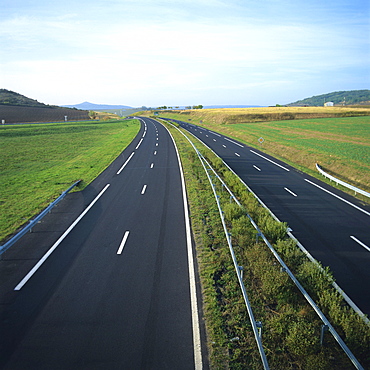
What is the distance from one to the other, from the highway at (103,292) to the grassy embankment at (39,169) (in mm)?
1888

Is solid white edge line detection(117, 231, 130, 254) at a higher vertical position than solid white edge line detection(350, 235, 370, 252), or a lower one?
higher

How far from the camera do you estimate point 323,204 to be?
17.1 meters

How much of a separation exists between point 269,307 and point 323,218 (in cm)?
833

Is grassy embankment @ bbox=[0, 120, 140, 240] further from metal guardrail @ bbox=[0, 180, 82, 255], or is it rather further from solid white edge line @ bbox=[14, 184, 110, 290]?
solid white edge line @ bbox=[14, 184, 110, 290]

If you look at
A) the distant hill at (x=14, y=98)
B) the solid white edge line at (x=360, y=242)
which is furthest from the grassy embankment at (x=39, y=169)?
the distant hill at (x=14, y=98)

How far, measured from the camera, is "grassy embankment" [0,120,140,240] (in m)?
15.9

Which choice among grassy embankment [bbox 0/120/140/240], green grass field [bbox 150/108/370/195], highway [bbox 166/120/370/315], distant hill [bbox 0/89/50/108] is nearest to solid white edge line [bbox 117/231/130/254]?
grassy embankment [bbox 0/120/140/240]

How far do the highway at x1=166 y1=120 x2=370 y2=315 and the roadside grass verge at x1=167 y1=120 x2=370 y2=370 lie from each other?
1.17 m

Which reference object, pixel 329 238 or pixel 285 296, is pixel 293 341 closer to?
pixel 285 296

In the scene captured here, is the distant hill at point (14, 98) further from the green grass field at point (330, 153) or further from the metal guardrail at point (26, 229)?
the metal guardrail at point (26, 229)

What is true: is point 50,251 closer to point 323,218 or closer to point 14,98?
point 323,218

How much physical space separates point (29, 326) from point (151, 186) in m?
13.1

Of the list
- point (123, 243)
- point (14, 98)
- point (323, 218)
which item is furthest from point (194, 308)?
point (14, 98)

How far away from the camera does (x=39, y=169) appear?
85.0ft
